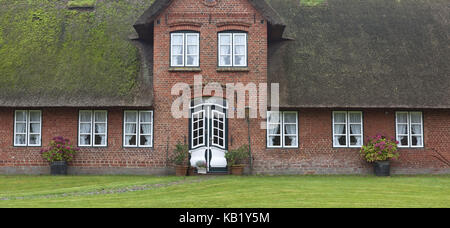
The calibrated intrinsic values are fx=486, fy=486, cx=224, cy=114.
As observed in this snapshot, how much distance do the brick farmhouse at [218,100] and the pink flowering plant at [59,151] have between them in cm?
33

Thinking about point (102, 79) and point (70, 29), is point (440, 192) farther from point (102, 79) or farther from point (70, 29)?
point (70, 29)

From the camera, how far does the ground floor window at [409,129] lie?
17.8 meters

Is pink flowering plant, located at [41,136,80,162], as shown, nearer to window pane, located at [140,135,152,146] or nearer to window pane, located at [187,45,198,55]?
window pane, located at [140,135,152,146]

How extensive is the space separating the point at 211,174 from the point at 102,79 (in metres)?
5.12

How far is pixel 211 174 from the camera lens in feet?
55.2

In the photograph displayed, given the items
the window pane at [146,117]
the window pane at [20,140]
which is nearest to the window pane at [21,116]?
the window pane at [20,140]

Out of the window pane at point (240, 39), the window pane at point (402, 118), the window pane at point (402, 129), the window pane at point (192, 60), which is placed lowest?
the window pane at point (402, 129)

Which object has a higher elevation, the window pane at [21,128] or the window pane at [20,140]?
the window pane at [21,128]

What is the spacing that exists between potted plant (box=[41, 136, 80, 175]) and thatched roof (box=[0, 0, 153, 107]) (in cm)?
138

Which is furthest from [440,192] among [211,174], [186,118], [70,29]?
Answer: [70,29]

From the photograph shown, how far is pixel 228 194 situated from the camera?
11172mm

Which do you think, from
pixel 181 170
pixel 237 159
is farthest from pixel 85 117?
pixel 237 159

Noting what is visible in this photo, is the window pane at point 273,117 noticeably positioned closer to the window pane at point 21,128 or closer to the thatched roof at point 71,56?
the thatched roof at point 71,56

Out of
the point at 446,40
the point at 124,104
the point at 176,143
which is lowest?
the point at 176,143
